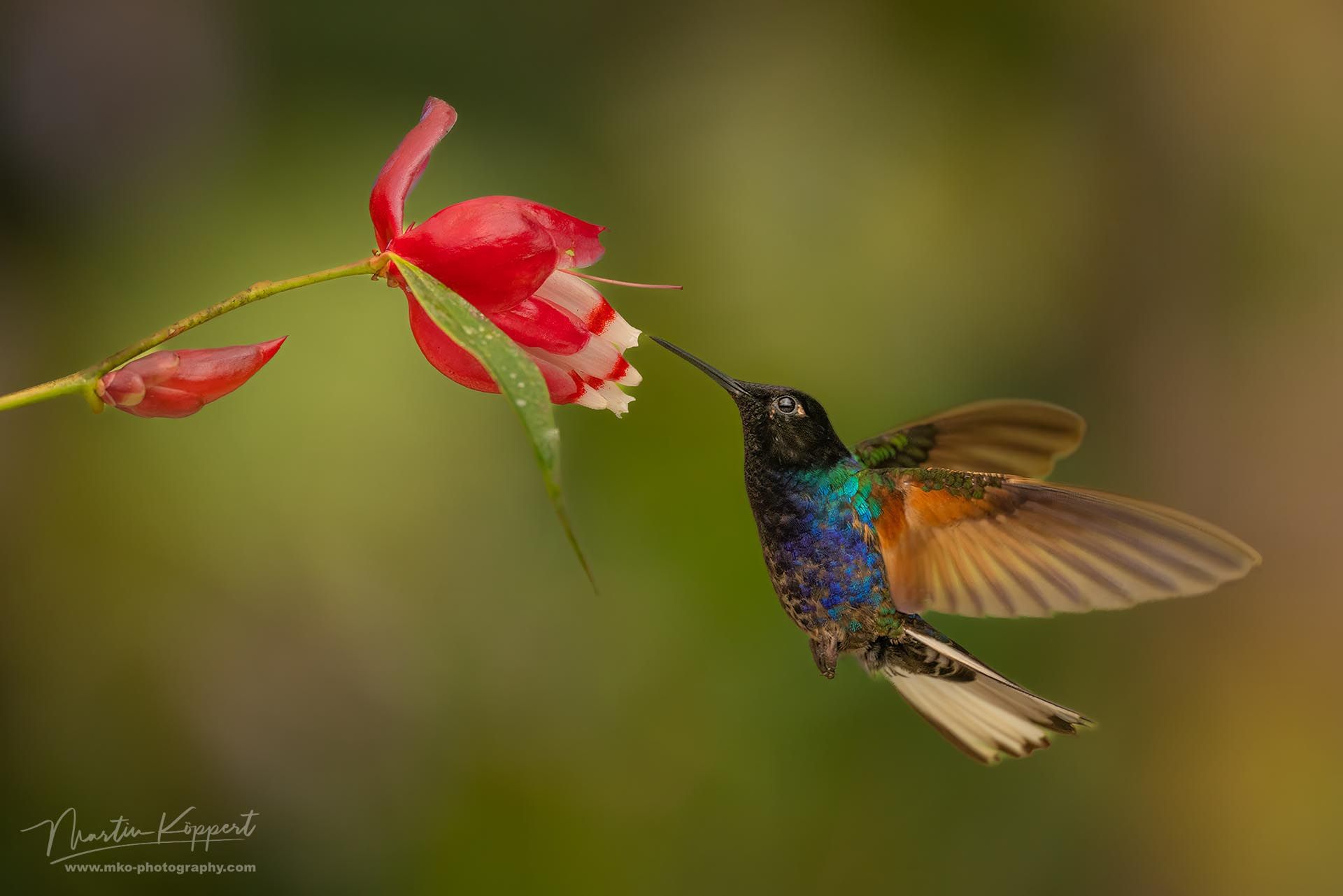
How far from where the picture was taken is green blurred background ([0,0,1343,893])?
7.92 ft

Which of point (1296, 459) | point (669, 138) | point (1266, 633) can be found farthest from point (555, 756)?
point (1296, 459)

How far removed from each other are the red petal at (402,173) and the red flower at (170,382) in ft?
0.51

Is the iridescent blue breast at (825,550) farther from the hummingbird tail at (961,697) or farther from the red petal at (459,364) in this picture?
the red petal at (459,364)

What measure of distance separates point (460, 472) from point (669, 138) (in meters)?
1.02

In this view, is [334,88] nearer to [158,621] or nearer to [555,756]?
[158,621]

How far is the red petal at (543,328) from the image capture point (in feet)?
2.62

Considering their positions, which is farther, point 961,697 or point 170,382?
point 961,697

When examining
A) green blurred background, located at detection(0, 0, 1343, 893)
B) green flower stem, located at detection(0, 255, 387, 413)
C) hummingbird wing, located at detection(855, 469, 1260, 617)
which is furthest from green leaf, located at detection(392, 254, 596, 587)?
green blurred background, located at detection(0, 0, 1343, 893)

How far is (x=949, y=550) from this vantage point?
1011 millimetres

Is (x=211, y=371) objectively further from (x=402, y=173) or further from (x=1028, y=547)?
(x=1028, y=547)

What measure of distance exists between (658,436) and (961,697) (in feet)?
4.98

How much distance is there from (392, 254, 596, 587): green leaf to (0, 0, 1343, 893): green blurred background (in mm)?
1887

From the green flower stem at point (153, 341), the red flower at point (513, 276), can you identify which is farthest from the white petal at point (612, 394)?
the green flower stem at point (153, 341)

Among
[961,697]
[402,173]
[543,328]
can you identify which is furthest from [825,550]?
[402,173]
